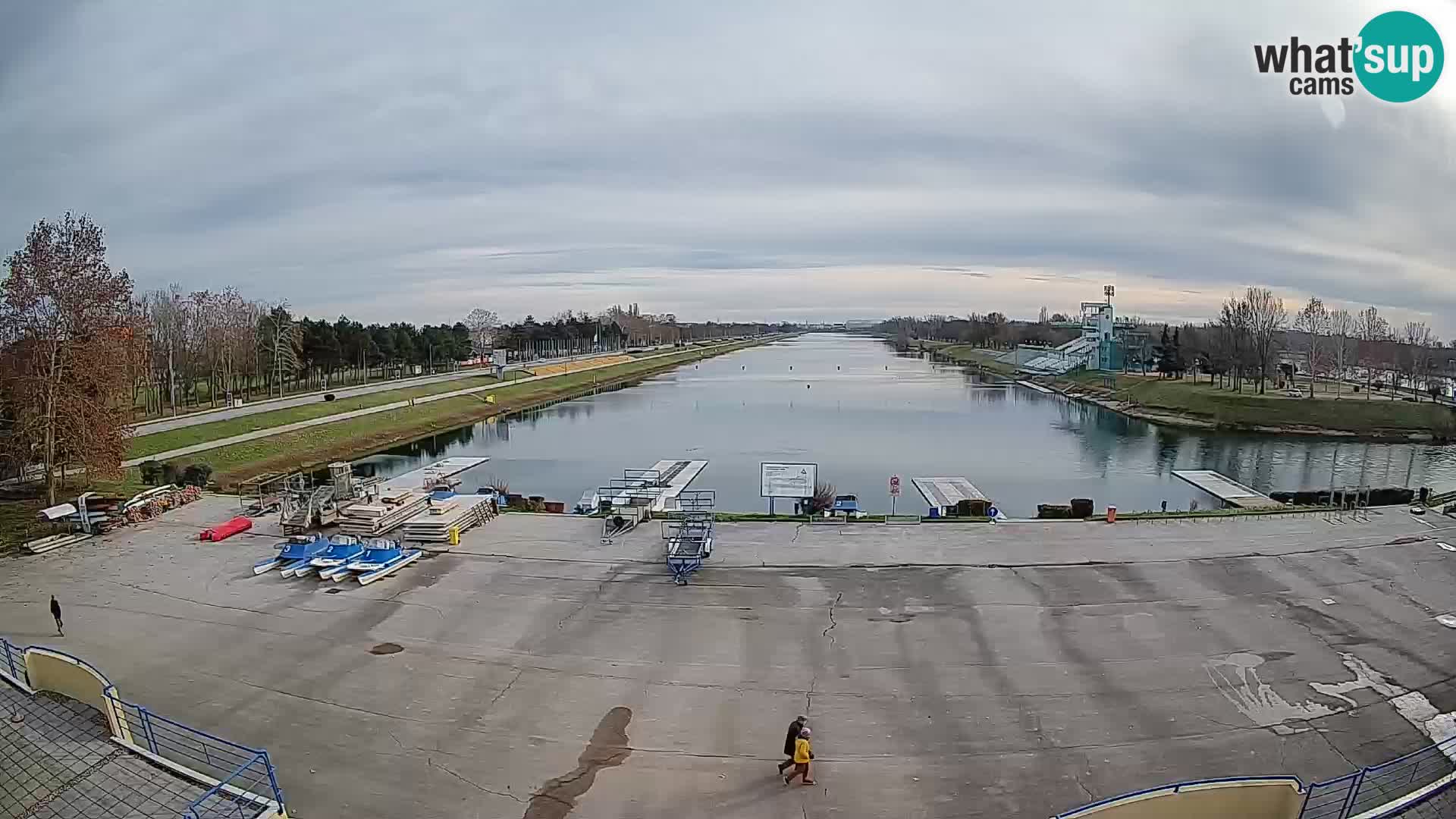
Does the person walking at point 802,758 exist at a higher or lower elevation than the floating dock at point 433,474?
higher

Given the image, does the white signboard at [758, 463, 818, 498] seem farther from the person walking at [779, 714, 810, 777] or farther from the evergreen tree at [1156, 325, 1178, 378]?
the evergreen tree at [1156, 325, 1178, 378]

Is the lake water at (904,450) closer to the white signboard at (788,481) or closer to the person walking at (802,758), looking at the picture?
the white signboard at (788,481)

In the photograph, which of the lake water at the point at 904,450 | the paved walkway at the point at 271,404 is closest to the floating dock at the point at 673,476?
the lake water at the point at 904,450

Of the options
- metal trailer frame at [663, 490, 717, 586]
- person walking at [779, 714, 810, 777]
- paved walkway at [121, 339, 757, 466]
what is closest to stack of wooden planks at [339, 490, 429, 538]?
metal trailer frame at [663, 490, 717, 586]

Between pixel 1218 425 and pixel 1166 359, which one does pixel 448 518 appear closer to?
pixel 1218 425

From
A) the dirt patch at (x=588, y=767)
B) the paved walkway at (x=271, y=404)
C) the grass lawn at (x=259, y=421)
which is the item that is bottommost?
the dirt patch at (x=588, y=767)

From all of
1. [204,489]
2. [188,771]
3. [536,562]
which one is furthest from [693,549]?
[204,489]
